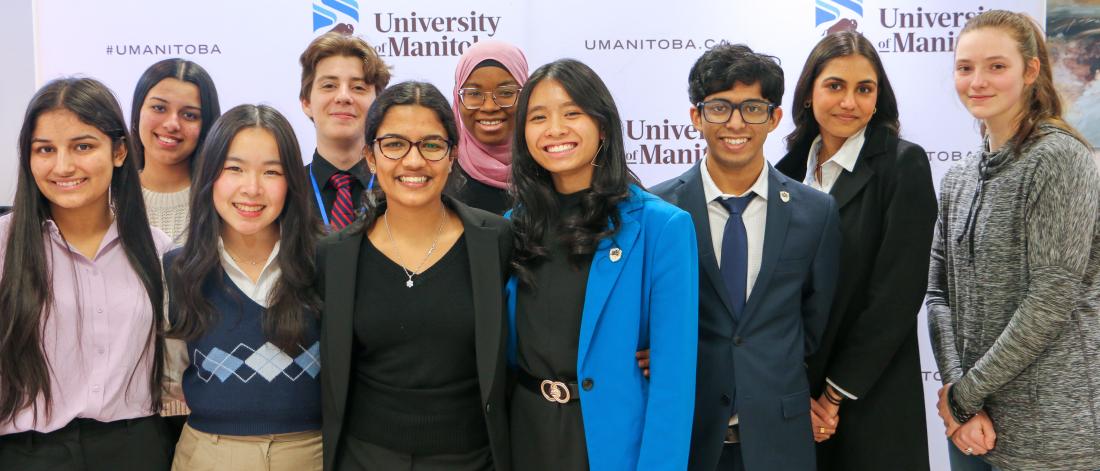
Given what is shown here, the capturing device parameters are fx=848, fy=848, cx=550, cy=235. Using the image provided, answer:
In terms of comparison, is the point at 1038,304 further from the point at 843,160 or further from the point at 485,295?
the point at 485,295

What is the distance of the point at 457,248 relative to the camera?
238cm

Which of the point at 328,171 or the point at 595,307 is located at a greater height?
the point at 328,171

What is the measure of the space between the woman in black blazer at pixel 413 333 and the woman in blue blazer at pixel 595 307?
96 mm

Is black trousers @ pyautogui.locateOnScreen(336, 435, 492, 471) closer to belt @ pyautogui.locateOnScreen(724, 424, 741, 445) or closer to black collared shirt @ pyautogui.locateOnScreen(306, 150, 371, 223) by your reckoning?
belt @ pyautogui.locateOnScreen(724, 424, 741, 445)

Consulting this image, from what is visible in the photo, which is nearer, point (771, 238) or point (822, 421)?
point (771, 238)

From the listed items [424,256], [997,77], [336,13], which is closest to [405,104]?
[424,256]

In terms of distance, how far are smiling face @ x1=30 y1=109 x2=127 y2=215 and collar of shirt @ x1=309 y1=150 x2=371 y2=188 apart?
1.08 metres

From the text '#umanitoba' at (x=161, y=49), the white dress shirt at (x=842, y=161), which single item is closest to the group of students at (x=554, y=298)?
the white dress shirt at (x=842, y=161)

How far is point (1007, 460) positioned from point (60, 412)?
2709mm

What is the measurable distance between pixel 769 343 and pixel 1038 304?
79 cm

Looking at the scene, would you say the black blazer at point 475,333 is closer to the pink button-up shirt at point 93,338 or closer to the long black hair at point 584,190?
the long black hair at point 584,190

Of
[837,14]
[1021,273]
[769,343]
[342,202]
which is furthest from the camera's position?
[837,14]

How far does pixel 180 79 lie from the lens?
3359 millimetres

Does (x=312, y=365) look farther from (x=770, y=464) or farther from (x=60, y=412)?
(x=770, y=464)
